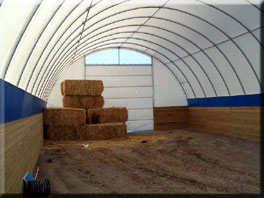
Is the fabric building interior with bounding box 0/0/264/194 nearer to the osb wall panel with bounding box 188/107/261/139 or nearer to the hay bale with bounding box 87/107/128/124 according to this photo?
the osb wall panel with bounding box 188/107/261/139

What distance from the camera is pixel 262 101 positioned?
13562mm

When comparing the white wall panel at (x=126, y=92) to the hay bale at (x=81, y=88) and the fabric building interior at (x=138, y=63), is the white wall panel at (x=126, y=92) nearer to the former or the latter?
the fabric building interior at (x=138, y=63)

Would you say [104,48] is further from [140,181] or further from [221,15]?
[140,181]

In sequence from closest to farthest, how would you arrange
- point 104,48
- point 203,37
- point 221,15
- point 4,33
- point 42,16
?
point 4,33 < point 42,16 < point 221,15 < point 203,37 < point 104,48

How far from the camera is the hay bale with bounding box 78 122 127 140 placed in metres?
15.0

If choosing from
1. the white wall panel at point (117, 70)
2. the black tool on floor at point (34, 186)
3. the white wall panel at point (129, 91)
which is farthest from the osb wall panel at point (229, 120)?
the black tool on floor at point (34, 186)

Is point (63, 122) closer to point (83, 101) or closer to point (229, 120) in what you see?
point (83, 101)

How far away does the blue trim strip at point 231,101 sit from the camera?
14.0 m

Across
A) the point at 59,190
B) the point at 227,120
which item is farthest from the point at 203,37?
the point at 59,190

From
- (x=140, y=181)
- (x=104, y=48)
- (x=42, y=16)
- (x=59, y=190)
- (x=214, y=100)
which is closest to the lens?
(x=59, y=190)

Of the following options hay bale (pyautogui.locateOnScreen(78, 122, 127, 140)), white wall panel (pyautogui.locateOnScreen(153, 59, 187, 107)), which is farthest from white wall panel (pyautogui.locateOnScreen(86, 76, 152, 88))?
hay bale (pyautogui.locateOnScreen(78, 122, 127, 140))

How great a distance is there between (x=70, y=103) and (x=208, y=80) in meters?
9.04

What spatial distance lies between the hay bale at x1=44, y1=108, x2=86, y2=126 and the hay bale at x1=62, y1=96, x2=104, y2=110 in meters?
1.89

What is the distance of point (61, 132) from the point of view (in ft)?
47.2
